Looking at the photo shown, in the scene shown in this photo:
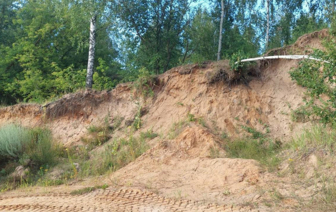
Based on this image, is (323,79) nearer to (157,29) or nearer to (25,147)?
(25,147)

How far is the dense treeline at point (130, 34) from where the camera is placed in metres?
18.8

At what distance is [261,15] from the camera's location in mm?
24609

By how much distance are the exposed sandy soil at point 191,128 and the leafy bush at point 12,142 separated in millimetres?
1830

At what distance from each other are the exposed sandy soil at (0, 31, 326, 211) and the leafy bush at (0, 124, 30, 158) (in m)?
1.83

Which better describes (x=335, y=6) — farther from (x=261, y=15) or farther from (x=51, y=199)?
(x=51, y=199)

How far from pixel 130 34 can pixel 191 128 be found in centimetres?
981

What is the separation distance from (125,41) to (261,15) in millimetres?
10215

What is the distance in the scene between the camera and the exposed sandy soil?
7.63 metres

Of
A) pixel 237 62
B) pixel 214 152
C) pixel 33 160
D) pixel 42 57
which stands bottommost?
pixel 33 160

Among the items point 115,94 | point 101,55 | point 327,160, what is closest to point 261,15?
point 101,55

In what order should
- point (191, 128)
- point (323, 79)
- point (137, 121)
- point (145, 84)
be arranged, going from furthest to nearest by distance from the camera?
1. point (145, 84)
2. point (137, 121)
3. point (191, 128)
4. point (323, 79)

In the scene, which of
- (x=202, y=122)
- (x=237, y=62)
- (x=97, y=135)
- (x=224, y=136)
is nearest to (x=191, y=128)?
(x=202, y=122)

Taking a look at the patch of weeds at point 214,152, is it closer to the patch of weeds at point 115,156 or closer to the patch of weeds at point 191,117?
the patch of weeds at point 191,117

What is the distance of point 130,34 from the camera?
19516mm
